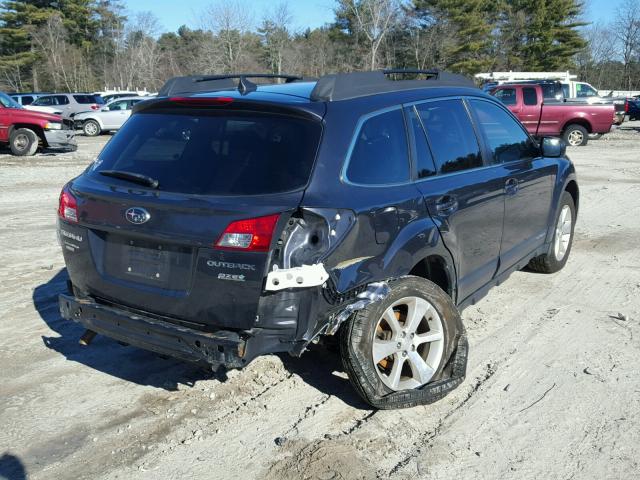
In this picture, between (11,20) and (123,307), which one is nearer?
(123,307)

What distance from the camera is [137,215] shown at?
3.25 m

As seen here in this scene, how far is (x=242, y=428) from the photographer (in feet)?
11.4

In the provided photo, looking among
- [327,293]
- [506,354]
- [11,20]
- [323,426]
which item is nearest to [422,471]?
[323,426]

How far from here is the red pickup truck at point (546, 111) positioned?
67.3 ft

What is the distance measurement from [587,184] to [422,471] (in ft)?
36.1

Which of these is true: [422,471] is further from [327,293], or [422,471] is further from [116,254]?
[116,254]

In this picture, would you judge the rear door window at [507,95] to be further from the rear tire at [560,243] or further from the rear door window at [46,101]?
the rear door window at [46,101]

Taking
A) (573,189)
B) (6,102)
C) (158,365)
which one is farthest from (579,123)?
(158,365)

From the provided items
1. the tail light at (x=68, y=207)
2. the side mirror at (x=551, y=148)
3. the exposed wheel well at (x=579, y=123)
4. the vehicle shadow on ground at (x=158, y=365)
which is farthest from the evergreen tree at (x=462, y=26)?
the tail light at (x=68, y=207)

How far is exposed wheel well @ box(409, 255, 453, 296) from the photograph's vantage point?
12.9ft

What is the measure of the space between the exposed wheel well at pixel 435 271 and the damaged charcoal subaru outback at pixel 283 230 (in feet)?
0.03

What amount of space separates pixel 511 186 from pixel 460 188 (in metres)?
0.90

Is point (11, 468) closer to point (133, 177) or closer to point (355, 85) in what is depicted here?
point (133, 177)

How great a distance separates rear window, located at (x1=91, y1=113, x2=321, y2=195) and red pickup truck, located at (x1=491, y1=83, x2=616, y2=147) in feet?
60.6
